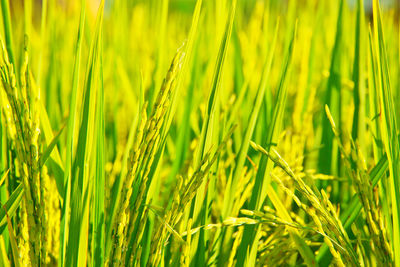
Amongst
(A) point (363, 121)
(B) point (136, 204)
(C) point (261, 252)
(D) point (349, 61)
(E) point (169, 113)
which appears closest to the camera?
(B) point (136, 204)

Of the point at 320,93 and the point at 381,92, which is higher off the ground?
the point at 381,92

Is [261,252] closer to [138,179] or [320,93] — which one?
[138,179]

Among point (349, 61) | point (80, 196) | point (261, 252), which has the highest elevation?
point (349, 61)

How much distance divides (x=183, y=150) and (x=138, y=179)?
319 millimetres

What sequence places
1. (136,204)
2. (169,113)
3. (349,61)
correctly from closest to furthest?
(136,204), (169,113), (349,61)

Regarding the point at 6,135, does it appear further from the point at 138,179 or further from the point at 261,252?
the point at 261,252

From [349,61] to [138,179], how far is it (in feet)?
2.77

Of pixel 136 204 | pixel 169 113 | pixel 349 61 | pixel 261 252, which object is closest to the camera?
pixel 136 204

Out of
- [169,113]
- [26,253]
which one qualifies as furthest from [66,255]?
[169,113]

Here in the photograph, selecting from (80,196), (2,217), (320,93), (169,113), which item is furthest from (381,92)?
(320,93)

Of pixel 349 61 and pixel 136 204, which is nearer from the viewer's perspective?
pixel 136 204

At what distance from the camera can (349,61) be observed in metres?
1.17

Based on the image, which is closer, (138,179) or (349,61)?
(138,179)

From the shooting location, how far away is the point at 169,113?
0.55 m
